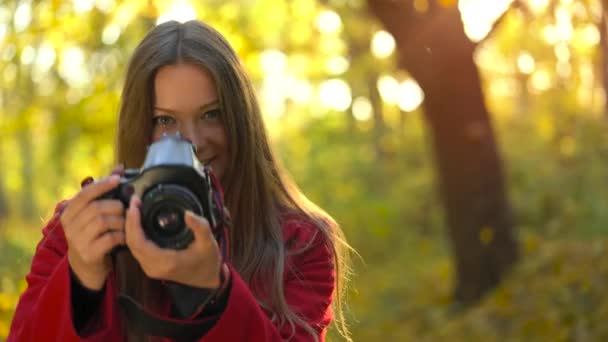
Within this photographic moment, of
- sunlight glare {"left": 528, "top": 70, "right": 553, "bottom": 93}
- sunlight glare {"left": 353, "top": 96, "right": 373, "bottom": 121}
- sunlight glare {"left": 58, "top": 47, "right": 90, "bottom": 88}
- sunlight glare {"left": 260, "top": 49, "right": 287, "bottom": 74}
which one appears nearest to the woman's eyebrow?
sunlight glare {"left": 58, "top": 47, "right": 90, "bottom": 88}

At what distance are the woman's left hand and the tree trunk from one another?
24.3 ft

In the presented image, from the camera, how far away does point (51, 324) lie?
249 centimetres

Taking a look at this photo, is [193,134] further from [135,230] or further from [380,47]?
[380,47]

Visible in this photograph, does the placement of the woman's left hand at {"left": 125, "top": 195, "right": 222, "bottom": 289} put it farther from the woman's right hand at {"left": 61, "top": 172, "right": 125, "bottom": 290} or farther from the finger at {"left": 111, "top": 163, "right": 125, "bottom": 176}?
the finger at {"left": 111, "top": 163, "right": 125, "bottom": 176}

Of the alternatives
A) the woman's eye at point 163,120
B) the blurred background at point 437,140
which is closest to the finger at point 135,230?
the woman's eye at point 163,120

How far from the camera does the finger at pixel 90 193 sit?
7.83 ft

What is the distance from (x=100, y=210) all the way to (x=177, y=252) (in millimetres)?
201

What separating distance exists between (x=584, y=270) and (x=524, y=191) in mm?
4299

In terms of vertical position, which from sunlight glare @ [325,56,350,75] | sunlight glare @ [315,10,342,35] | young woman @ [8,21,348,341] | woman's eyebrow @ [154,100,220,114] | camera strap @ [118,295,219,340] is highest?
sunlight glare @ [315,10,342,35]

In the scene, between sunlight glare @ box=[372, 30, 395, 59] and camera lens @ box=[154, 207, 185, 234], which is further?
sunlight glare @ box=[372, 30, 395, 59]

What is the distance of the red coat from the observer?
242 cm

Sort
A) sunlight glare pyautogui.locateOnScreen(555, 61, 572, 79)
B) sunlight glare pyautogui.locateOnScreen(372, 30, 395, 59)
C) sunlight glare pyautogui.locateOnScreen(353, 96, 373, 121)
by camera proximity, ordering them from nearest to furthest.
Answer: sunlight glare pyautogui.locateOnScreen(372, 30, 395, 59) → sunlight glare pyautogui.locateOnScreen(555, 61, 572, 79) → sunlight glare pyautogui.locateOnScreen(353, 96, 373, 121)

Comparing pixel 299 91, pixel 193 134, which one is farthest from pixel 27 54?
pixel 299 91

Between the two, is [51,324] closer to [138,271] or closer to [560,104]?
[138,271]
